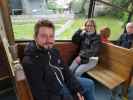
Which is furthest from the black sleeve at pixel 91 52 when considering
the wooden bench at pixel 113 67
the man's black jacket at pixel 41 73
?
the man's black jacket at pixel 41 73

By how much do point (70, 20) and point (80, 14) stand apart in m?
0.17

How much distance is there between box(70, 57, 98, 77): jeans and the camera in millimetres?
2305

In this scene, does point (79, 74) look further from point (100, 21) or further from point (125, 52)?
point (100, 21)

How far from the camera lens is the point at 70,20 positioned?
262 centimetres

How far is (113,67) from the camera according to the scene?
7.64 feet

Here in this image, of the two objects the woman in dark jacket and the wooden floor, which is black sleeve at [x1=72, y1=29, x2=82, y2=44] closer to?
the woman in dark jacket

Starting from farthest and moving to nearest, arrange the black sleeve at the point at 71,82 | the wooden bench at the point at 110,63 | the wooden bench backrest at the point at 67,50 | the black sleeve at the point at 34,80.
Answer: the wooden bench backrest at the point at 67,50
the wooden bench at the point at 110,63
the black sleeve at the point at 71,82
the black sleeve at the point at 34,80

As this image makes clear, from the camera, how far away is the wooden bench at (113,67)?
6.92 ft

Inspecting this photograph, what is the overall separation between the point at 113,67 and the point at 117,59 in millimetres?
137

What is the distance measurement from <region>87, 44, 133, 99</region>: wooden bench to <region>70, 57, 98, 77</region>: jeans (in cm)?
7

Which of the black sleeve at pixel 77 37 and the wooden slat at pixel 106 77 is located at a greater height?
the black sleeve at pixel 77 37

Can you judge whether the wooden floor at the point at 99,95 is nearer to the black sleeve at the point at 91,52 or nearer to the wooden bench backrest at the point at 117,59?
Result: the wooden bench backrest at the point at 117,59

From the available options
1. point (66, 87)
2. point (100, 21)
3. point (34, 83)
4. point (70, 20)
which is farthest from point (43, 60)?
point (100, 21)

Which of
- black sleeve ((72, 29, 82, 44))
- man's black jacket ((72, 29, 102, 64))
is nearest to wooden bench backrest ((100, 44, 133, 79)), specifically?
man's black jacket ((72, 29, 102, 64))
